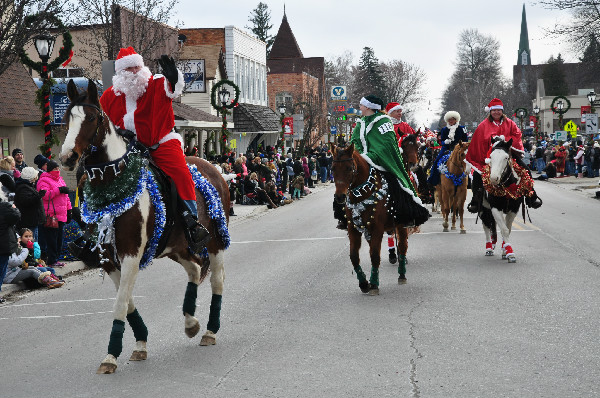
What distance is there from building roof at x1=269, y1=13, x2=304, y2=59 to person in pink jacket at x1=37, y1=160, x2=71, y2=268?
97604mm

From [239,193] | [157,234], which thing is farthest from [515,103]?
[157,234]

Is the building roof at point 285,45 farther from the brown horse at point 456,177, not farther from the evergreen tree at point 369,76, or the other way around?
the brown horse at point 456,177

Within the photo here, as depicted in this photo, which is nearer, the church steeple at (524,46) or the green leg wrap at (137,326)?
the green leg wrap at (137,326)

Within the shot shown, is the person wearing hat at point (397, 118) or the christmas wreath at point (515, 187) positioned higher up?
the person wearing hat at point (397, 118)

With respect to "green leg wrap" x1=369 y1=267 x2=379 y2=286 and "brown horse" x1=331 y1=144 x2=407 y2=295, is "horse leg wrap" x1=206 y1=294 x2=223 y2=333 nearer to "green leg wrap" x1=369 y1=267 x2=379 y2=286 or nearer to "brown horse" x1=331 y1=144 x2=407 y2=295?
"brown horse" x1=331 y1=144 x2=407 y2=295

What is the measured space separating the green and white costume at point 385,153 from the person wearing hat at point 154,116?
3685mm

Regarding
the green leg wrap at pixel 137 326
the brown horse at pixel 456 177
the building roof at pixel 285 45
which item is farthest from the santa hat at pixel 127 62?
the building roof at pixel 285 45

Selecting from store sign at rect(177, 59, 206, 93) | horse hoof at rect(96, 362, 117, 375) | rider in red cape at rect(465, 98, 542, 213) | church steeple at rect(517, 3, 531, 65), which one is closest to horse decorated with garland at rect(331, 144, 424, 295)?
rider in red cape at rect(465, 98, 542, 213)

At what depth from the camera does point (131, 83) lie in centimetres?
803

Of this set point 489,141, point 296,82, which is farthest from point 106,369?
point 296,82

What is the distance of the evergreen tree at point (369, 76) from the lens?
347 ft

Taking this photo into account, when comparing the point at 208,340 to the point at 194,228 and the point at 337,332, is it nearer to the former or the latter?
the point at 194,228

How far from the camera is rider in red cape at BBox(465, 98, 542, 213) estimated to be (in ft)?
47.3

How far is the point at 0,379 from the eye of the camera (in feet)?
24.4
